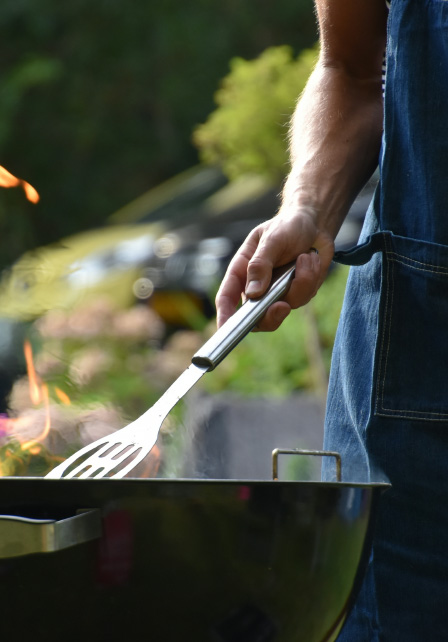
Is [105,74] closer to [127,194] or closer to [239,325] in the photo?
[127,194]

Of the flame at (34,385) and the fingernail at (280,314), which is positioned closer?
the fingernail at (280,314)

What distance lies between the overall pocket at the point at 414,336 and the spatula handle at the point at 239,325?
131 millimetres

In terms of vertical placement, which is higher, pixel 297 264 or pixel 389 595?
pixel 297 264

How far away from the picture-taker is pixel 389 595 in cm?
111

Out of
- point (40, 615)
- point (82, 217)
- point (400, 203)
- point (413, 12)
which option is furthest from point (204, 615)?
point (82, 217)

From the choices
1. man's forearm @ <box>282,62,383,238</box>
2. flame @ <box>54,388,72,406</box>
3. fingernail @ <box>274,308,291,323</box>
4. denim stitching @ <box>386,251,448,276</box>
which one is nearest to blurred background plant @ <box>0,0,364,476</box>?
flame @ <box>54,388,72,406</box>

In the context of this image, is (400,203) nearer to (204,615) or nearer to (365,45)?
(365,45)

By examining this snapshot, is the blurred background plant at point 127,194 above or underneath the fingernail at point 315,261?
above

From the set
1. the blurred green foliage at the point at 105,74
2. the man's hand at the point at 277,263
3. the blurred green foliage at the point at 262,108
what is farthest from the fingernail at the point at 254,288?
the blurred green foliage at the point at 105,74

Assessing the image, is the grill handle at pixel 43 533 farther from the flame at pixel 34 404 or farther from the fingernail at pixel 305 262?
the flame at pixel 34 404

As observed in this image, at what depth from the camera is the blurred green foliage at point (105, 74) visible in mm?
13977

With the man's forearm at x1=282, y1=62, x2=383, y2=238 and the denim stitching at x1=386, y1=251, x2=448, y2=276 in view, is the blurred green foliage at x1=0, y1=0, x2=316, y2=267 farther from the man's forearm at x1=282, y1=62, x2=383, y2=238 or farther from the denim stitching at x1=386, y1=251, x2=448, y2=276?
the denim stitching at x1=386, y1=251, x2=448, y2=276

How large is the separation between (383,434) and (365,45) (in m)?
0.54

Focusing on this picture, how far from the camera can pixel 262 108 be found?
414 cm
